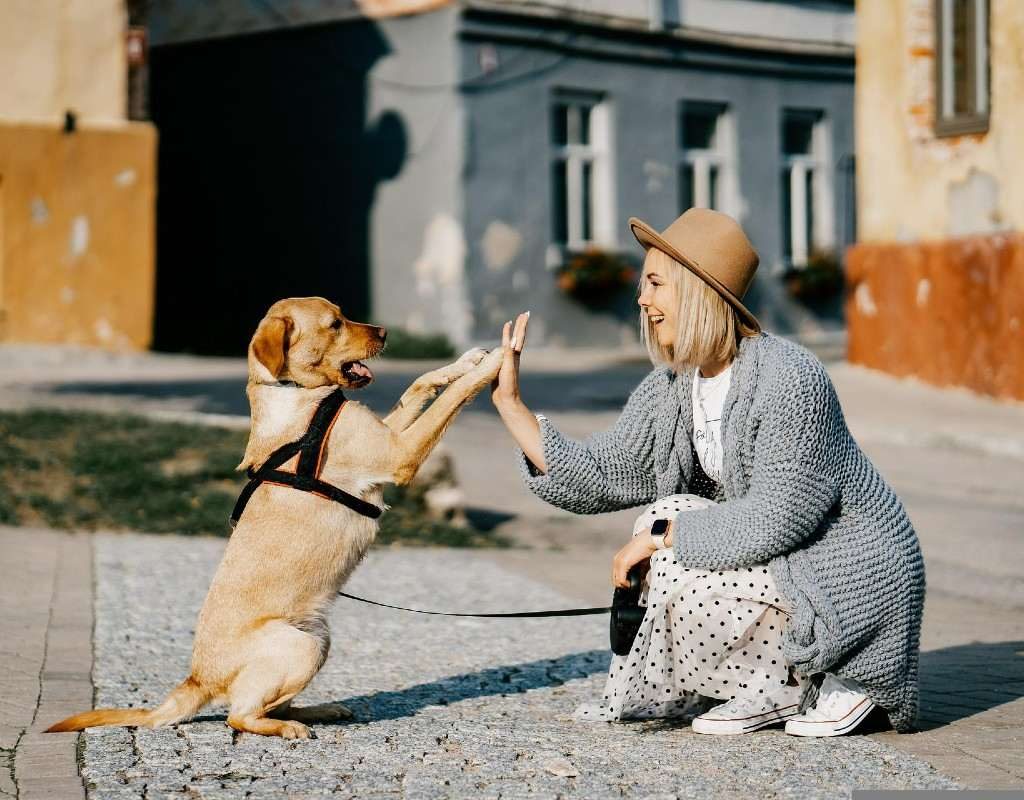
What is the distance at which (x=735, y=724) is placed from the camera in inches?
178

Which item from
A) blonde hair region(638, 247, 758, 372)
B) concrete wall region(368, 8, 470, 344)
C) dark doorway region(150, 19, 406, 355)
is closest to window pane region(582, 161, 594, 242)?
concrete wall region(368, 8, 470, 344)

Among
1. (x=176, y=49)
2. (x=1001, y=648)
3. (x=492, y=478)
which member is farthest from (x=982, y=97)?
(x=176, y=49)

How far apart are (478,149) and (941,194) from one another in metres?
7.87

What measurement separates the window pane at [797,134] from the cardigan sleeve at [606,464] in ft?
63.7

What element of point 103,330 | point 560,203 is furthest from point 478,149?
point 103,330

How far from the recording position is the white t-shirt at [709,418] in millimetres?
4684

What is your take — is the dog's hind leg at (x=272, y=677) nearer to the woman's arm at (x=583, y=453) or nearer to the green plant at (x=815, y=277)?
the woman's arm at (x=583, y=453)

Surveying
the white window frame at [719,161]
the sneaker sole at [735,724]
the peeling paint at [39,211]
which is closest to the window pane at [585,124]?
the white window frame at [719,161]

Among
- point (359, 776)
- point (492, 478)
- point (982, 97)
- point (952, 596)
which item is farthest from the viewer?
point (982, 97)

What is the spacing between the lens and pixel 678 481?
479 centimetres

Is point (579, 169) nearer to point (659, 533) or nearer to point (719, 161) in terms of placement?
point (719, 161)

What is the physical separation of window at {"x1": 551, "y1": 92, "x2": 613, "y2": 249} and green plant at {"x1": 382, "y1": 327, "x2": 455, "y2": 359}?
2.54m

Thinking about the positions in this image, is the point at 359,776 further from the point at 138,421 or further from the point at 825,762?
the point at 138,421

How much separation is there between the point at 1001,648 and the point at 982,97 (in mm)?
8595
